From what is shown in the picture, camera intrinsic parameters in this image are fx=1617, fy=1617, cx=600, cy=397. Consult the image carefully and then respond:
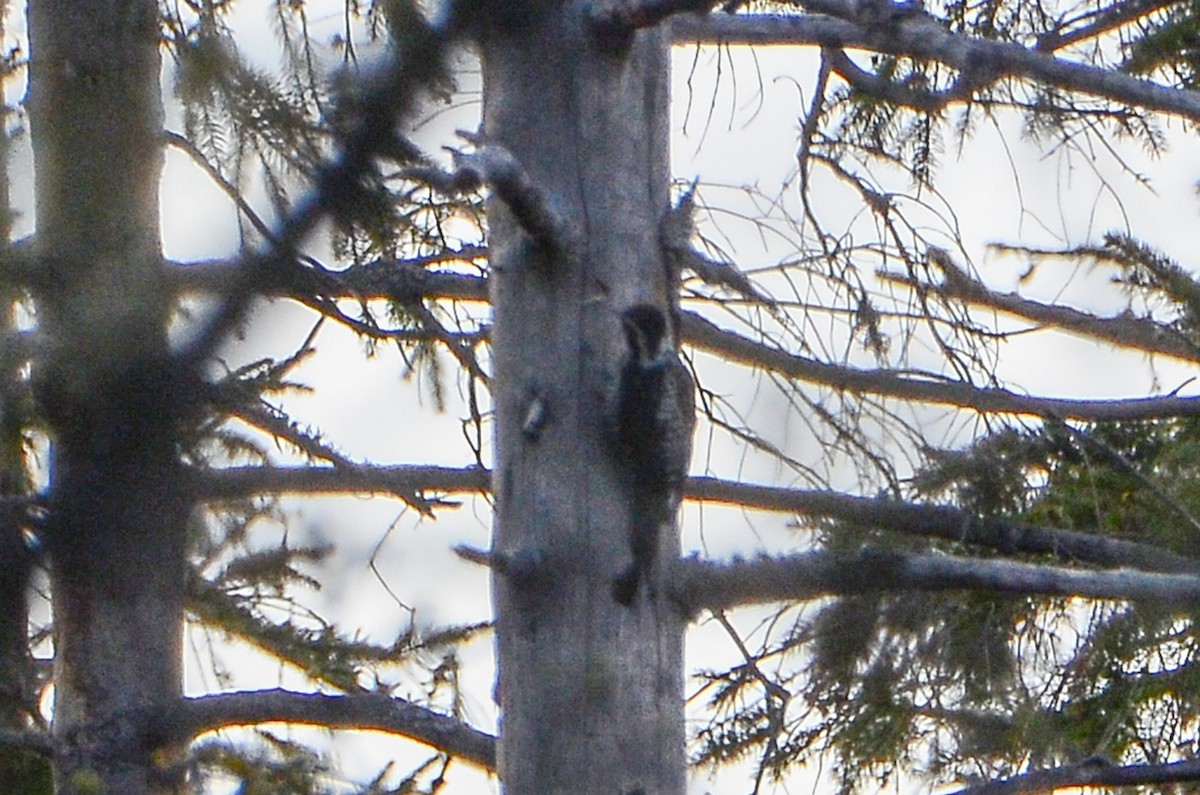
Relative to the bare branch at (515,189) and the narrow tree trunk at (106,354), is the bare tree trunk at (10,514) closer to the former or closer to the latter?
the narrow tree trunk at (106,354)

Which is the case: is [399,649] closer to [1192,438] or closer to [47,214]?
[1192,438]

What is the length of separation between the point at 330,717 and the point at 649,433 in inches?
44.4

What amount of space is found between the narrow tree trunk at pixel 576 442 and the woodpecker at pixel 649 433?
20 mm

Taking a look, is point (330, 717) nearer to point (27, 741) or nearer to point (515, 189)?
point (27, 741)

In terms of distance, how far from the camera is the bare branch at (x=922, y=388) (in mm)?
3322

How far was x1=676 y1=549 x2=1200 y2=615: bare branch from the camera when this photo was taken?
8.35 ft

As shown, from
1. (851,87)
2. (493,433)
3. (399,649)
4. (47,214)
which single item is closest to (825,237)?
(851,87)

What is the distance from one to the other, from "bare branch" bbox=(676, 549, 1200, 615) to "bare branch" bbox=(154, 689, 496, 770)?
65 centimetres

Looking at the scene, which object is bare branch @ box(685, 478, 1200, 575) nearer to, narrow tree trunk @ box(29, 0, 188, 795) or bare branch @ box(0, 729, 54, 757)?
bare branch @ box(0, 729, 54, 757)

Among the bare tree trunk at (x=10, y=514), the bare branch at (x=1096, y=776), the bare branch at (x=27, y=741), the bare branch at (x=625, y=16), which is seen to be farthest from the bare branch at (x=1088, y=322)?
the bare tree trunk at (x=10, y=514)

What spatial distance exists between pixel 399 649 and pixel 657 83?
189cm

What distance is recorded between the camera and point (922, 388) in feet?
11.1

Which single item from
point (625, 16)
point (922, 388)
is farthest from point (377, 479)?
point (625, 16)

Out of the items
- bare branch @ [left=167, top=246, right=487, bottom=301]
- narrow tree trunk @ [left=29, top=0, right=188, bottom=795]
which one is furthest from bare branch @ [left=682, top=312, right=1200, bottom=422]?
narrow tree trunk @ [left=29, top=0, right=188, bottom=795]
